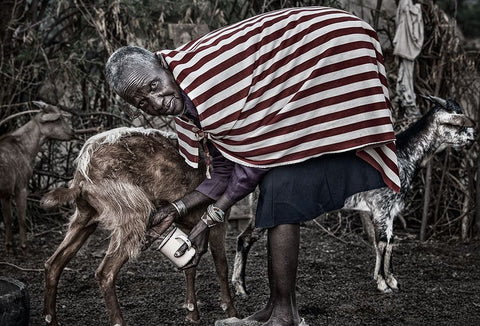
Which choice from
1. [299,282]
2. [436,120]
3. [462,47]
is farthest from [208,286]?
[462,47]

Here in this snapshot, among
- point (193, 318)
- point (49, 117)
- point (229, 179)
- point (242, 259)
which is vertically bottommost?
point (242, 259)

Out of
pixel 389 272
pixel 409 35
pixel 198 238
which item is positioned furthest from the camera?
pixel 409 35

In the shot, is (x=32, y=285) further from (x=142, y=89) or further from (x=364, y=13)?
(x=364, y=13)

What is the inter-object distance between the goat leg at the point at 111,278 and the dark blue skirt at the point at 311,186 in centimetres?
103

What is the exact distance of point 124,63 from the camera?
9.86ft

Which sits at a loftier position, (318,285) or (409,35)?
(409,35)

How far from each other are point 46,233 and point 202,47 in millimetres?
4788

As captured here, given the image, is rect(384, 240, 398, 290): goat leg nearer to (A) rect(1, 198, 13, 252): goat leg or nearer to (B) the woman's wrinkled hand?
(B) the woman's wrinkled hand

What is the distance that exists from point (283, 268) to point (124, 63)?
1.18m

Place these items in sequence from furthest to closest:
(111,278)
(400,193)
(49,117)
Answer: (49,117) < (400,193) < (111,278)

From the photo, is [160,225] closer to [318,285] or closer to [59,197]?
[59,197]

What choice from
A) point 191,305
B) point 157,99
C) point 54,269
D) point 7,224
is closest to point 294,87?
point 157,99

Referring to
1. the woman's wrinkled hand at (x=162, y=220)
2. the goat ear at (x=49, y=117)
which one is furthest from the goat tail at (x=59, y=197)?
the goat ear at (x=49, y=117)

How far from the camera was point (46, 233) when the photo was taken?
7.12m
